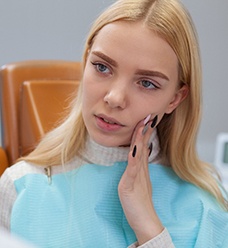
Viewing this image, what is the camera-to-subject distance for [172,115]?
41.1 inches

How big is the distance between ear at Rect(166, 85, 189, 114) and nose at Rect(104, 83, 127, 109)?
15 cm

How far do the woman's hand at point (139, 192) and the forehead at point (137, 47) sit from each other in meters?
0.13

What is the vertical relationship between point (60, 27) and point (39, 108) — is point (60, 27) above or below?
above

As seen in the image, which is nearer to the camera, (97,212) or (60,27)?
(97,212)

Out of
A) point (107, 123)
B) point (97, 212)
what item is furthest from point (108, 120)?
point (97, 212)

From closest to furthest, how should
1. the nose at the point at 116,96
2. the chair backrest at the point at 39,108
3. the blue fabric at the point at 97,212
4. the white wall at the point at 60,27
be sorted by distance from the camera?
the nose at the point at 116,96 < the blue fabric at the point at 97,212 < the chair backrest at the point at 39,108 < the white wall at the point at 60,27

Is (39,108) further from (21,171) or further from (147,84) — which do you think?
(147,84)

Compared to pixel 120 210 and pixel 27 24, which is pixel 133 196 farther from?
pixel 27 24

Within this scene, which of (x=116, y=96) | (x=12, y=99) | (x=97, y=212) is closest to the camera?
(x=116, y=96)

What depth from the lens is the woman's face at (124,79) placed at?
0.85 meters

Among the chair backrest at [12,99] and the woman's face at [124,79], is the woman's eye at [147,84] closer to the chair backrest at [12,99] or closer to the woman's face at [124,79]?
the woman's face at [124,79]

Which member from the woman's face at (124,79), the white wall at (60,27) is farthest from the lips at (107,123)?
the white wall at (60,27)

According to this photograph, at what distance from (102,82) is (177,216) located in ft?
1.09

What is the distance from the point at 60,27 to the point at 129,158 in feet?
4.27
